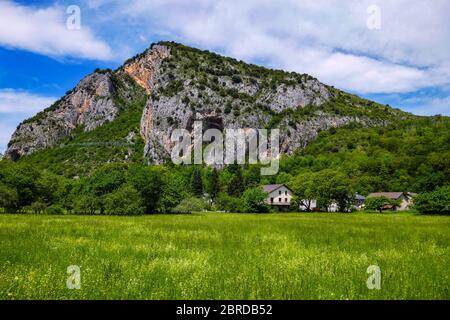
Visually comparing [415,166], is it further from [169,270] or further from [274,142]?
[169,270]

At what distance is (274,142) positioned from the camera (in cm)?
19775

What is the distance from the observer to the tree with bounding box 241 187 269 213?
8975 centimetres

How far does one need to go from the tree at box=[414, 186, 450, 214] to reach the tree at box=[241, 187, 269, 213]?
35.0 m

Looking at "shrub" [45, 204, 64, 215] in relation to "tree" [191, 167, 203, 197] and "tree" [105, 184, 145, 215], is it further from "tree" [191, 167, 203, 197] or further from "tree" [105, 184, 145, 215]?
"tree" [191, 167, 203, 197]

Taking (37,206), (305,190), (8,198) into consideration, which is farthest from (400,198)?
(8,198)

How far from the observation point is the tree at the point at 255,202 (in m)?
89.8

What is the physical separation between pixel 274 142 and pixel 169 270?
191345 mm

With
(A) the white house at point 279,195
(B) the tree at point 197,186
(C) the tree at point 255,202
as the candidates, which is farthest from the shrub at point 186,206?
(B) the tree at point 197,186

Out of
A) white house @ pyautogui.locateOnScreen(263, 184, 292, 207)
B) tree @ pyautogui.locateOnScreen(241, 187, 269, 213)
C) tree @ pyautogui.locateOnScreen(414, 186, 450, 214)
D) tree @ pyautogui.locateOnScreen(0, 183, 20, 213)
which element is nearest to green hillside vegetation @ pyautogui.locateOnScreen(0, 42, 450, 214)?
tree @ pyautogui.locateOnScreen(0, 183, 20, 213)

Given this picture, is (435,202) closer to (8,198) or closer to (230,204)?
(230,204)

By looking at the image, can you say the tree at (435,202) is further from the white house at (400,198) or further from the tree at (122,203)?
the tree at (122,203)

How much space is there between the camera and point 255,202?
8975 cm
